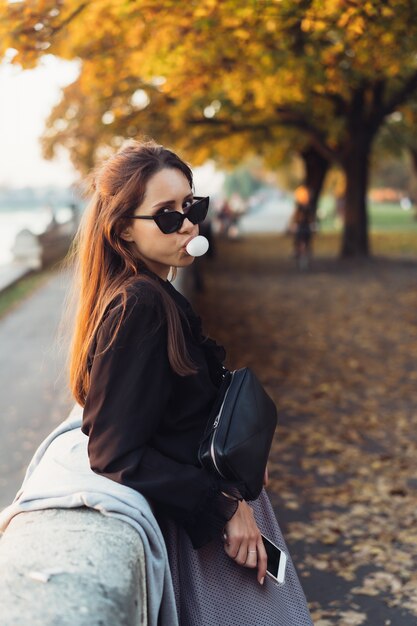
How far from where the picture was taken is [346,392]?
9328 millimetres

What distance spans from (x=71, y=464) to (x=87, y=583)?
0.64m

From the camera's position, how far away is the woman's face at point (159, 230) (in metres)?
2.61

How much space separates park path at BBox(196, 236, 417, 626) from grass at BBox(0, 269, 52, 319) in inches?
146

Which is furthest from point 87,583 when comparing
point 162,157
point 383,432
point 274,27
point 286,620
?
point 274,27

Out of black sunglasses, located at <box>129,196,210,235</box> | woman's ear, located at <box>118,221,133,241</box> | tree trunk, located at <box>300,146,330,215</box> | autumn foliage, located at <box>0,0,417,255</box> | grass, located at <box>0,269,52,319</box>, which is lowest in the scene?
grass, located at <box>0,269,52,319</box>

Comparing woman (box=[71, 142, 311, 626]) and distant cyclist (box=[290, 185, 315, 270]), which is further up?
woman (box=[71, 142, 311, 626])

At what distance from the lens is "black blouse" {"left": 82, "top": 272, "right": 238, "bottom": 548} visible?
2.35 meters

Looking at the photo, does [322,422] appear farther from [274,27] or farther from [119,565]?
[119,565]

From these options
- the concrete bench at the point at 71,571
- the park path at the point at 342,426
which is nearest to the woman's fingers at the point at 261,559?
the concrete bench at the point at 71,571

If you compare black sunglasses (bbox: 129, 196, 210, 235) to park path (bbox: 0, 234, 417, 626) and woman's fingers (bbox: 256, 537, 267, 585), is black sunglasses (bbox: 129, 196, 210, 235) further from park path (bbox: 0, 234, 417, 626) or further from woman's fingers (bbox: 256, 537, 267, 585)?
woman's fingers (bbox: 256, 537, 267, 585)

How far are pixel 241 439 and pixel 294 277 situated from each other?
59.5 feet

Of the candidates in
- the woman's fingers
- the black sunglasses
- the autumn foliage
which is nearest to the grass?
the autumn foliage

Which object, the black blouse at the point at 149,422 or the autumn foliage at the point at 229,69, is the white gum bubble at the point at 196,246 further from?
the autumn foliage at the point at 229,69

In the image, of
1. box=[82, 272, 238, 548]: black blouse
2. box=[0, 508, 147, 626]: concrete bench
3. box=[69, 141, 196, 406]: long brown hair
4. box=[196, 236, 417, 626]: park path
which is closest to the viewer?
box=[0, 508, 147, 626]: concrete bench
